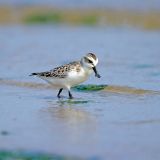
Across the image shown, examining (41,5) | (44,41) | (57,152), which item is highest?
(41,5)

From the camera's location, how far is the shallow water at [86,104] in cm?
805

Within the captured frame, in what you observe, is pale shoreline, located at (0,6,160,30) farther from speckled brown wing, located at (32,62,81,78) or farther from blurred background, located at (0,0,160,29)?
speckled brown wing, located at (32,62,81,78)

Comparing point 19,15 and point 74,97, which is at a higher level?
point 19,15

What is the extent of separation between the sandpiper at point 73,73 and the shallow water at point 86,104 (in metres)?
0.26

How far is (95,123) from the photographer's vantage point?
926 centimetres

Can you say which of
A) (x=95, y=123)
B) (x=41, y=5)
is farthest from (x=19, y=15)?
(x=95, y=123)

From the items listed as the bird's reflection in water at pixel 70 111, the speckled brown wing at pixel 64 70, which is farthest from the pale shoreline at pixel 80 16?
the bird's reflection in water at pixel 70 111

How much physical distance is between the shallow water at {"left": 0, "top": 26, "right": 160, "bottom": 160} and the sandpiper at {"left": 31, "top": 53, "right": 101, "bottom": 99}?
256 mm

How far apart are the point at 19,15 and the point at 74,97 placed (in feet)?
45.7

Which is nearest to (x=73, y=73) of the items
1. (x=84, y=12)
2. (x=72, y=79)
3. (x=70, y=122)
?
(x=72, y=79)

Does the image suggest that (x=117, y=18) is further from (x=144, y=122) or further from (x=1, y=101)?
(x=144, y=122)

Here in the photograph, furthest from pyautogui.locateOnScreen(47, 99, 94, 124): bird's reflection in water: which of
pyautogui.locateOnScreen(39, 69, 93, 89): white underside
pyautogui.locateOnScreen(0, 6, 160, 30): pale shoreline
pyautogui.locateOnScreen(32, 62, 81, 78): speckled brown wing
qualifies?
pyautogui.locateOnScreen(0, 6, 160, 30): pale shoreline

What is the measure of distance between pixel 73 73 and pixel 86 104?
824 millimetres

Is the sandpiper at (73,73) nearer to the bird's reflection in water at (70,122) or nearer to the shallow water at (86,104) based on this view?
the shallow water at (86,104)
